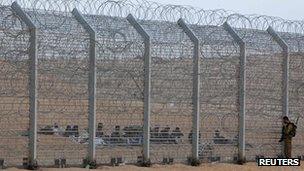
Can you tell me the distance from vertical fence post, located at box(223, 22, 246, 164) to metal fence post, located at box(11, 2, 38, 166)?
15.0 ft

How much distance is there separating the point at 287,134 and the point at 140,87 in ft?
12.4

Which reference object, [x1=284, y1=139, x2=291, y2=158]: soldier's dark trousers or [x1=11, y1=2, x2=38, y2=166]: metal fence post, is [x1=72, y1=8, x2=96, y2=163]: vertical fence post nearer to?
[x1=11, y1=2, x2=38, y2=166]: metal fence post

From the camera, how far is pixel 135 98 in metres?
12.7

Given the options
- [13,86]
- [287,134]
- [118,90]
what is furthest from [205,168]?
[13,86]

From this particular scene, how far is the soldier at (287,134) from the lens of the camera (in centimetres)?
1462

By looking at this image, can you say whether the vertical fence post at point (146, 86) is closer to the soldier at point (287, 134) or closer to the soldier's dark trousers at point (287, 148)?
the soldier at point (287, 134)

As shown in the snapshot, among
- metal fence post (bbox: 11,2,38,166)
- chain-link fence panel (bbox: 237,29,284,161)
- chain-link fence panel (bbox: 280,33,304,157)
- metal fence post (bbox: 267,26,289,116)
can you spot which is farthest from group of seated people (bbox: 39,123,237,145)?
chain-link fence panel (bbox: 280,33,304,157)

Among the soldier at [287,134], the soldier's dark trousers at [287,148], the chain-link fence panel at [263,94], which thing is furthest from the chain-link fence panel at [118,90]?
the soldier's dark trousers at [287,148]

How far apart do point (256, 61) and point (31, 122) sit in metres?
5.39

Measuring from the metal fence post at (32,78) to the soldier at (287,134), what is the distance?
5769mm

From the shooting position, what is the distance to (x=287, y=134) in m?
14.7

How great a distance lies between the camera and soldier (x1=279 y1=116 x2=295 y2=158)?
14.6 meters

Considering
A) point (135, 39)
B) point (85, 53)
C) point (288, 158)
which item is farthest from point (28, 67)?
point (288, 158)

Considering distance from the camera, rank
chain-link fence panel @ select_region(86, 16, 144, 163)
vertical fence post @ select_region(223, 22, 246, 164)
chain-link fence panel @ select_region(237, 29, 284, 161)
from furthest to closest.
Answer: chain-link fence panel @ select_region(237, 29, 284, 161) < vertical fence post @ select_region(223, 22, 246, 164) < chain-link fence panel @ select_region(86, 16, 144, 163)
